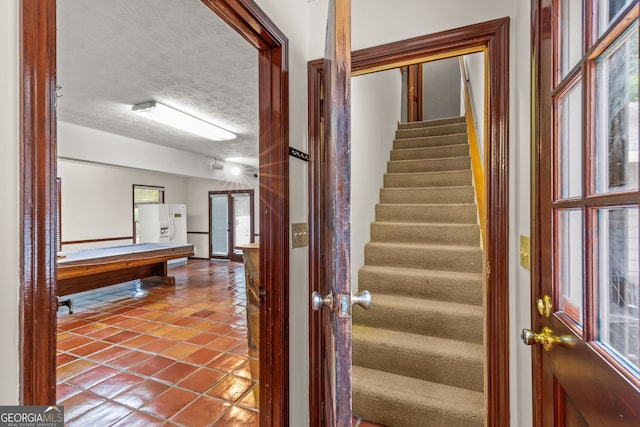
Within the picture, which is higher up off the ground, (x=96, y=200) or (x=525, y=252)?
(x=96, y=200)

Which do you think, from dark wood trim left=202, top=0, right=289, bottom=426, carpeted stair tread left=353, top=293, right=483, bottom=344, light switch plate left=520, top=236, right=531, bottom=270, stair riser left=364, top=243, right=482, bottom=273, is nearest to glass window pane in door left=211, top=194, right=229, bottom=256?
stair riser left=364, top=243, right=482, bottom=273

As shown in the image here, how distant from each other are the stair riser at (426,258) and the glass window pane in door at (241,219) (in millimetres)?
5641

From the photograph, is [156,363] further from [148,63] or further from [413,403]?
[148,63]

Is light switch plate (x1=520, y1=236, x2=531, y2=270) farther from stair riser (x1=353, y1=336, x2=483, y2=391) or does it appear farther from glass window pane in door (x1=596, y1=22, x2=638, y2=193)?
stair riser (x1=353, y1=336, x2=483, y2=391)

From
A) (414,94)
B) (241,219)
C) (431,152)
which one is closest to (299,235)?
(431,152)

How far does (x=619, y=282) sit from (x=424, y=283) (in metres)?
1.71

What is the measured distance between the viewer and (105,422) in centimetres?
178

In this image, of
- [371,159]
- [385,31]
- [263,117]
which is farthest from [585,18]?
[371,159]

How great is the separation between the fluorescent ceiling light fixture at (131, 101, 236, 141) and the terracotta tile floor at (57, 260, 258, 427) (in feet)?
8.03

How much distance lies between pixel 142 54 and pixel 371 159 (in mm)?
2128

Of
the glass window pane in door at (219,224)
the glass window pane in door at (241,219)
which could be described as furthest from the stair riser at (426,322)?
the glass window pane in door at (219,224)

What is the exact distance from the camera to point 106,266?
3922mm

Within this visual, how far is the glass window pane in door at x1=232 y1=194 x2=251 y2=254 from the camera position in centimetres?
780

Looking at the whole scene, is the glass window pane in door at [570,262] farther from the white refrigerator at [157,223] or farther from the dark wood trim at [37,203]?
the white refrigerator at [157,223]
